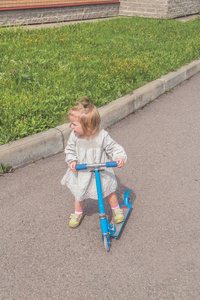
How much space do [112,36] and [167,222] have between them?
7780mm

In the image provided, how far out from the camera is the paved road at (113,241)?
2.34 meters

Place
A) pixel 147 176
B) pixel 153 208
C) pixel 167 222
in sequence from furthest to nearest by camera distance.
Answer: pixel 147 176, pixel 153 208, pixel 167 222

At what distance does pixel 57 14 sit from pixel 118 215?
10.3m

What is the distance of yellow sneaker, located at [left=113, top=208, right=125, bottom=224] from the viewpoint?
2960mm

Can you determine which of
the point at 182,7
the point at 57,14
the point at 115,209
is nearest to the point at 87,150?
the point at 115,209

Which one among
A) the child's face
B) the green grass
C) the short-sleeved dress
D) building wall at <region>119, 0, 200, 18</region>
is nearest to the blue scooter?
the short-sleeved dress

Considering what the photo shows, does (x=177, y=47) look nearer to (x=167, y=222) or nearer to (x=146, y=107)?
(x=146, y=107)

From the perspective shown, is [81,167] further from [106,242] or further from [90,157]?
[106,242]

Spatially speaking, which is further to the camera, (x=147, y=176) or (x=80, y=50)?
(x=80, y=50)

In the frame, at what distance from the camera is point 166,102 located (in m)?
6.21

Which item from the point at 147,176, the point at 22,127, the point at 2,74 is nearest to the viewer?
the point at 147,176

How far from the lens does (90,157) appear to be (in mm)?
2758

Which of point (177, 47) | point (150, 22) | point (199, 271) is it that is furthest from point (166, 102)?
point (150, 22)

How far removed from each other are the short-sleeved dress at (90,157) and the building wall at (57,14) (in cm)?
858
